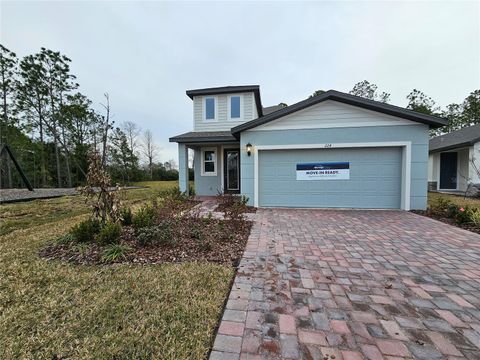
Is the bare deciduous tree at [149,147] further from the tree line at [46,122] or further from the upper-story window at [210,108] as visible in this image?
the upper-story window at [210,108]

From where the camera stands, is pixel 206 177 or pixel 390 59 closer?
pixel 206 177

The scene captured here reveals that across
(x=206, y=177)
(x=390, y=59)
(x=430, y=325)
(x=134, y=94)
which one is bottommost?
(x=430, y=325)

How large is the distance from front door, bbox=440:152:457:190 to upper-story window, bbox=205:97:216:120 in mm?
14642

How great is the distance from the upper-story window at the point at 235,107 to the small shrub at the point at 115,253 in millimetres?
9011

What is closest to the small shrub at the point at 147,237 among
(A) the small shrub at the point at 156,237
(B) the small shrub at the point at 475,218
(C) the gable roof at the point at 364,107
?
(A) the small shrub at the point at 156,237

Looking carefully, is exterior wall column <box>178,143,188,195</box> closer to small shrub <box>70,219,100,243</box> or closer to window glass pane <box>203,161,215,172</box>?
window glass pane <box>203,161,215,172</box>

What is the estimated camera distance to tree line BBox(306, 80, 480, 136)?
25344 mm

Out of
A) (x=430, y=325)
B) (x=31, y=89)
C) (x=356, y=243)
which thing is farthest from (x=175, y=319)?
(x=31, y=89)

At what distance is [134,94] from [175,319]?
14888 mm

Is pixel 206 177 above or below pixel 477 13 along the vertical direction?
below

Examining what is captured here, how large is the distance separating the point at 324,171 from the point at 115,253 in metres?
6.64

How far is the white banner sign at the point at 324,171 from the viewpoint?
23.9 ft

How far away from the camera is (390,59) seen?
11.8 meters

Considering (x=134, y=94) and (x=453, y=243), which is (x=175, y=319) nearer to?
(x=453, y=243)
